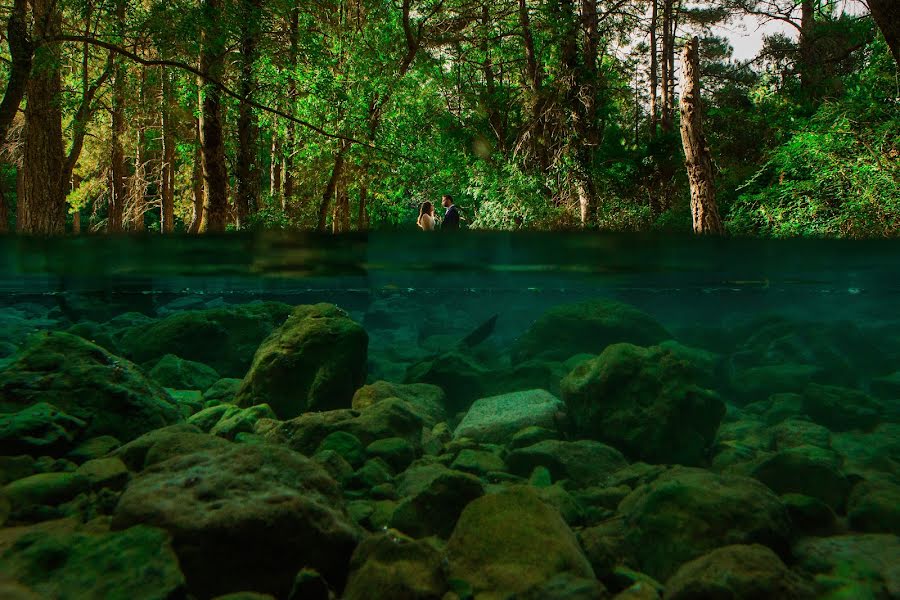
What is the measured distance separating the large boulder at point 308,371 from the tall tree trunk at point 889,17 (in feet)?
25.8

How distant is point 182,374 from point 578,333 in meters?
2.87

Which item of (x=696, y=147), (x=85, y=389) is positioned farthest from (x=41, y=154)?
(x=696, y=147)

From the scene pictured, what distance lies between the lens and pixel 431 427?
4422 mm

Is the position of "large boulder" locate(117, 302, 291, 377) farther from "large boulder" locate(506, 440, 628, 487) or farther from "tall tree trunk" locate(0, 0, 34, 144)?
"tall tree trunk" locate(0, 0, 34, 144)

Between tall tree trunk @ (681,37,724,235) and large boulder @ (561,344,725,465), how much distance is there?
1120 cm

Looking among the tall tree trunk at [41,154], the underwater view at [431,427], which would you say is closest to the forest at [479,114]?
the tall tree trunk at [41,154]

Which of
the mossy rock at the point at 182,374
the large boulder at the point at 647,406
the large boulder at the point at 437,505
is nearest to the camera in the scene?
the large boulder at the point at 437,505

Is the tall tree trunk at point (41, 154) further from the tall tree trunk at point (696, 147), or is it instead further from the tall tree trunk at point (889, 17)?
the tall tree trunk at point (889, 17)

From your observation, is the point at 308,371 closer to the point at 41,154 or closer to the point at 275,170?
the point at 41,154

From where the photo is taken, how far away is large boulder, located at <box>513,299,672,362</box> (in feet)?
16.5

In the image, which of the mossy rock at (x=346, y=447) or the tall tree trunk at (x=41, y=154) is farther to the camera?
the tall tree trunk at (x=41, y=154)

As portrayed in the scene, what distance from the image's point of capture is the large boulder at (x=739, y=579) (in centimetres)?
247

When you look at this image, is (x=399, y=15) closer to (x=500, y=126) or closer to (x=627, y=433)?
(x=500, y=126)

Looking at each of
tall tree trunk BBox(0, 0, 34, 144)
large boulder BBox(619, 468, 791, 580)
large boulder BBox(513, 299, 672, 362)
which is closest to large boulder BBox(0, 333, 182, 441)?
large boulder BBox(513, 299, 672, 362)
